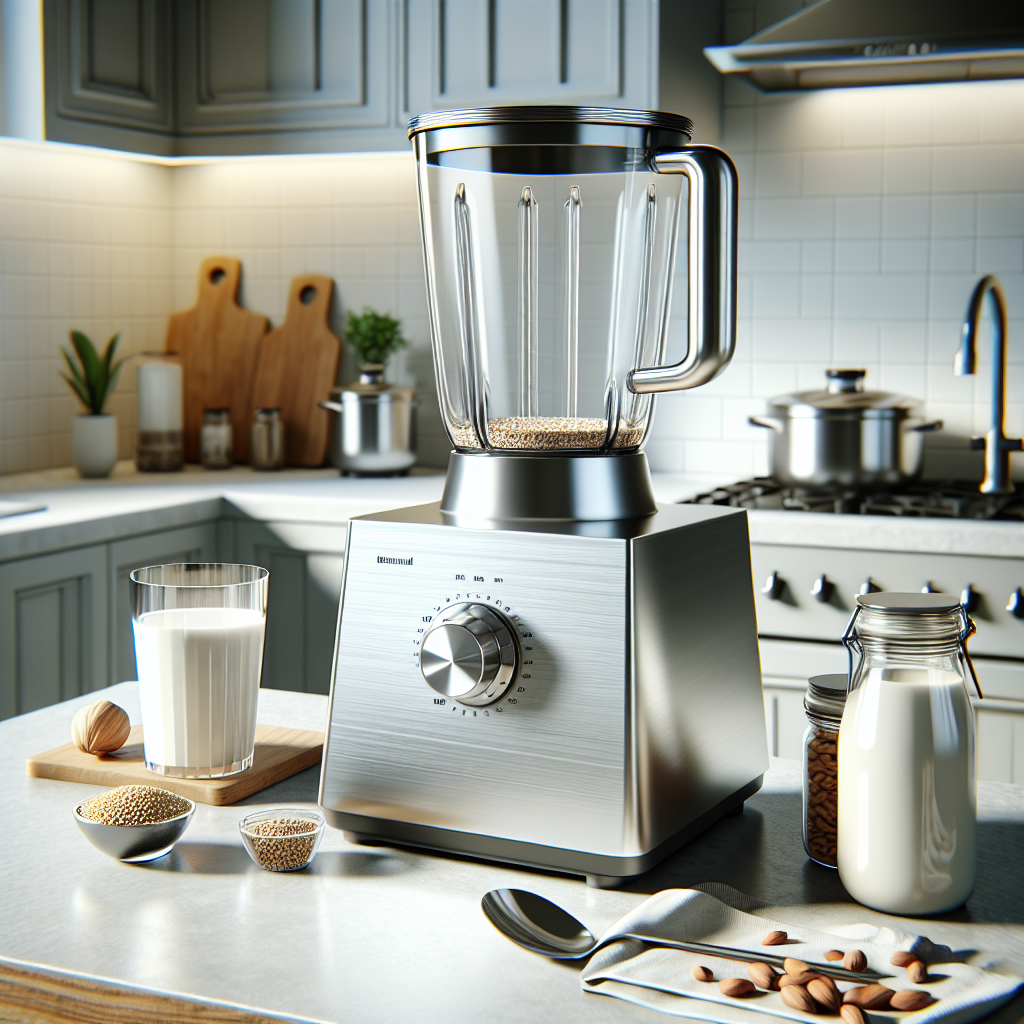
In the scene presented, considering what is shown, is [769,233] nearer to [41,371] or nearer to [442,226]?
[41,371]

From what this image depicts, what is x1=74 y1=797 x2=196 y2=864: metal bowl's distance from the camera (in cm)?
75

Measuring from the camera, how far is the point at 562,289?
3.22 feet

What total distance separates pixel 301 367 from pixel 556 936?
2.58m

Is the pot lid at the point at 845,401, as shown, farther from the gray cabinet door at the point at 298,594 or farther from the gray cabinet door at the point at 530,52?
the gray cabinet door at the point at 298,594

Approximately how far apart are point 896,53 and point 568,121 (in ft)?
5.37

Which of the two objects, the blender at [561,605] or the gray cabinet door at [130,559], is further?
the gray cabinet door at [130,559]

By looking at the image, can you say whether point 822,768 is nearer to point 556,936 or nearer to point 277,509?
point 556,936

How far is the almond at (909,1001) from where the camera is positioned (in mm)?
578

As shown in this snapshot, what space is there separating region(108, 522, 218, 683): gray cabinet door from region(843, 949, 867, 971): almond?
181 centimetres

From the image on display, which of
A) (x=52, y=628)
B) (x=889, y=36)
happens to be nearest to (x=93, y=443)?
(x=52, y=628)

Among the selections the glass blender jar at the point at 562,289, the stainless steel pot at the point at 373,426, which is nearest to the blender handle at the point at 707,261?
the glass blender jar at the point at 562,289

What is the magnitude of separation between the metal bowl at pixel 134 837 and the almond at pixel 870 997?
1.33 feet

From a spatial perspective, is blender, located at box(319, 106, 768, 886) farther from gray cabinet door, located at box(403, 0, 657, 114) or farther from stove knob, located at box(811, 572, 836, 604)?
gray cabinet door, located at box(403, 0, 657, 114)

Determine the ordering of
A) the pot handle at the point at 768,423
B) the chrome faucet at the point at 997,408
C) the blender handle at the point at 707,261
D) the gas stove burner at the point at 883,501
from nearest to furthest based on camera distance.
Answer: the blender handle at the point at 707,261 → the gas stove burner at the point at 883,501 → the chrome faucet at the point at 997,408 → the pot handle at the point at 768,423
